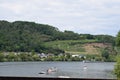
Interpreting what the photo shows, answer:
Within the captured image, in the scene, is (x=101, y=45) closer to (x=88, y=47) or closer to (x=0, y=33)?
(x=88, y=47)

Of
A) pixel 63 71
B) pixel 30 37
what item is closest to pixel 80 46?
pixel 30 37

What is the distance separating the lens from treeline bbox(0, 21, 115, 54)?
157 metres

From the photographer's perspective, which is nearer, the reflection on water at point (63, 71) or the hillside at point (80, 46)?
the reflection on water at point (63, 71)

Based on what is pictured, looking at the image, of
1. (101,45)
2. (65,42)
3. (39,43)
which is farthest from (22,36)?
(101,45)

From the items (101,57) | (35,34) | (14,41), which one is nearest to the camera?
(14,41)

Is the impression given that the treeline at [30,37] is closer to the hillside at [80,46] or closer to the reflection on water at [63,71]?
the hillside at [80,46]

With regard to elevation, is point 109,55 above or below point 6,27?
below

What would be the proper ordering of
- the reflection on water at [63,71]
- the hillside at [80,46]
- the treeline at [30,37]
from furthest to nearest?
the hillside at [80,46], the treeline at [30,37], the reflection on water at [63,71]

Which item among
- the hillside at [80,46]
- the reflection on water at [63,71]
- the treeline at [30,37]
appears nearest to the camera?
the reflection on water at [63,71]

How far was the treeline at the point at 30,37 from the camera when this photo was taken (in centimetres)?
15725

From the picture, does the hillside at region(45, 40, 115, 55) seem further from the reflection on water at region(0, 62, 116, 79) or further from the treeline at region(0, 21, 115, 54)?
the reflection on water at region(0, 62, 116, 79)

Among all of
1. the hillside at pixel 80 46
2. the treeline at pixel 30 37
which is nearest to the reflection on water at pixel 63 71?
the treeline at pixel 30 37

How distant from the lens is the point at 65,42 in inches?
6973

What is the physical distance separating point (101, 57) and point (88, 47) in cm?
Result: 703
